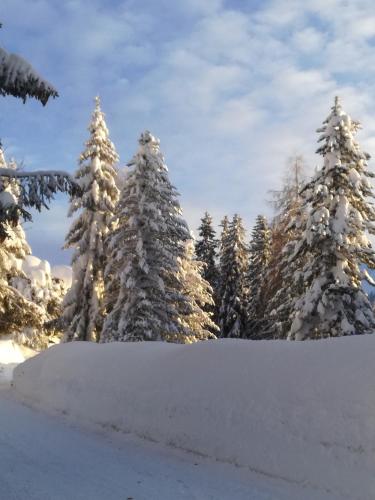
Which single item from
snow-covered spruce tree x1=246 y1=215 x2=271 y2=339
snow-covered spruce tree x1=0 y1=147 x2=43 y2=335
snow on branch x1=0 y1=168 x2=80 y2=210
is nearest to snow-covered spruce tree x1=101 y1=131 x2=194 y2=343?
snow-covered spruce tree x1=0 y1=147 x2=43 y2=335

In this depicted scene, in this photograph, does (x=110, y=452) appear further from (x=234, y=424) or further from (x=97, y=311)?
(x=97, y=311)

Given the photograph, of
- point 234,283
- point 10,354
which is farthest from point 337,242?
point 234,283

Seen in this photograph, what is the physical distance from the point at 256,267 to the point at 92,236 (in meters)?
19.1

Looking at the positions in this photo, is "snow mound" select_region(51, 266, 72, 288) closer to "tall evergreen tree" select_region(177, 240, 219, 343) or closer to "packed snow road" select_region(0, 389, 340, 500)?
"tall evergreen tree" select_region(177, 240, 219, 343)

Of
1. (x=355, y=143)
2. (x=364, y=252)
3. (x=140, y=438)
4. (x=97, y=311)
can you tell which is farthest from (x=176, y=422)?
(x=97, y=311)

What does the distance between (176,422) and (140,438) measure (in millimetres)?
968

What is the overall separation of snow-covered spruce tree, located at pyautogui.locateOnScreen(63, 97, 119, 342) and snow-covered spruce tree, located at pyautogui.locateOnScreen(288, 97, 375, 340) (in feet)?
32.6

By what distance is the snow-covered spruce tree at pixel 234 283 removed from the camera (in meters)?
37.9

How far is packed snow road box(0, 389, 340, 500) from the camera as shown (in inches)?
239

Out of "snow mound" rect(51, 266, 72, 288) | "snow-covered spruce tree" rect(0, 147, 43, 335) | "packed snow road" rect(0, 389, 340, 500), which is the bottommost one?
"packed snow road" rect(0, 389, 340, 500)

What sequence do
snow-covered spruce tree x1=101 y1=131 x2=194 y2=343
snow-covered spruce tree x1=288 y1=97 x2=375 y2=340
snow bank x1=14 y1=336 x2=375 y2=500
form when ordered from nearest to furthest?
snow bank x1=14 y1=336 x2=375 y2=500 < snow-covered spruce tree x1=288 y1=97 x2=375 y2=340 < snow-covered spruce tree x1=101 y1=131 x2=194 y2=343

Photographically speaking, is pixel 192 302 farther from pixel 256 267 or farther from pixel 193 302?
pixel 256 267

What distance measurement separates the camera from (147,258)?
20.7 meters

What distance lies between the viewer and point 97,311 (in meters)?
23.0
